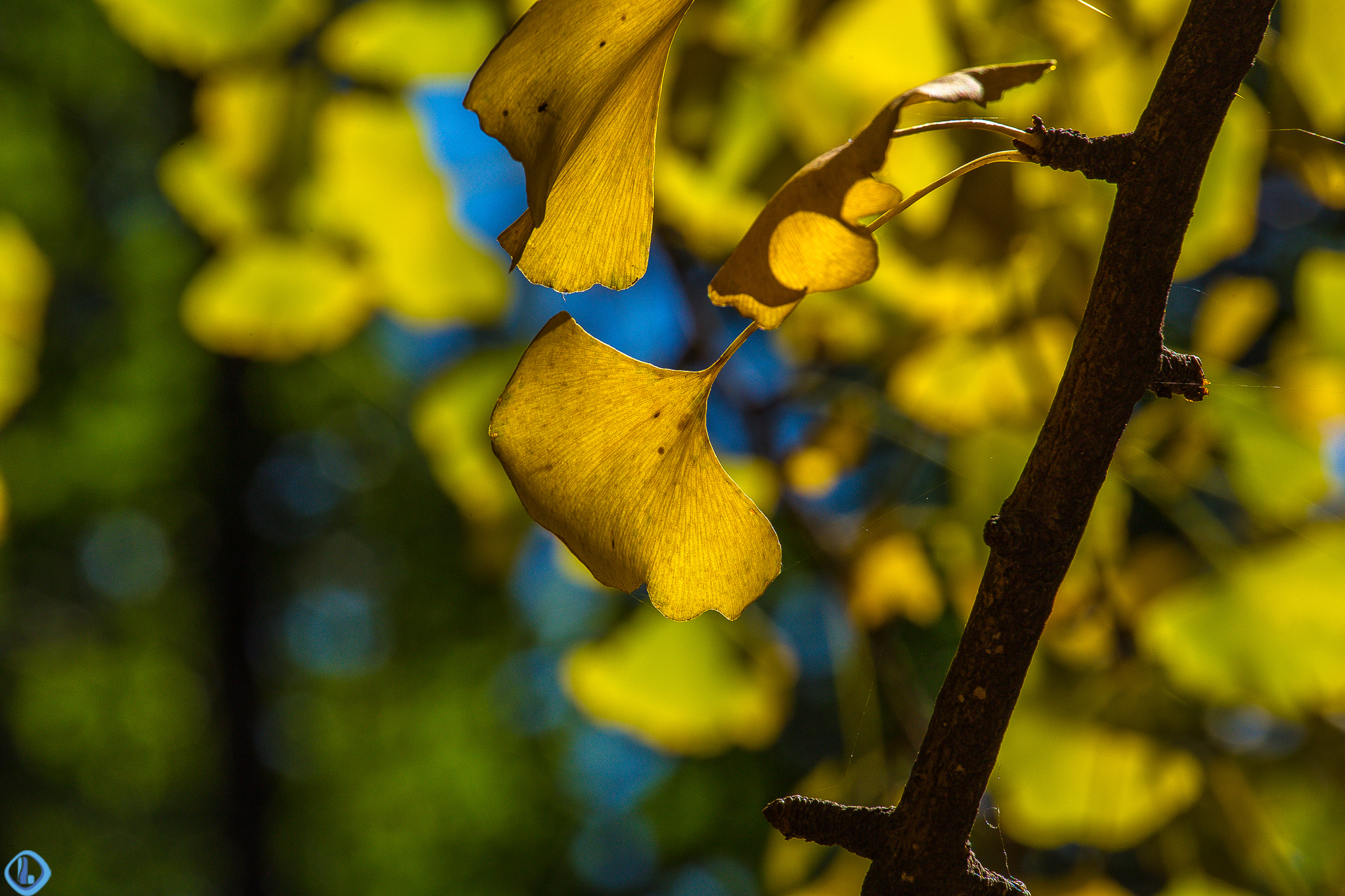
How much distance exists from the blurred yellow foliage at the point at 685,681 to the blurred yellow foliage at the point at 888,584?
0.09 meters

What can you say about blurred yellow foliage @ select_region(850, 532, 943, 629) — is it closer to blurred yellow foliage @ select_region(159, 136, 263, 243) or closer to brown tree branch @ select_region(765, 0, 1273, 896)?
brown tree branch @ select_region(765, 0, 1273, 896)

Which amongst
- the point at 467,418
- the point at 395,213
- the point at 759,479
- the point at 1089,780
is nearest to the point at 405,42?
the point at 395,213

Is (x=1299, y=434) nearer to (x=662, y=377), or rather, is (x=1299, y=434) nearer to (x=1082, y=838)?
(x=1082, y=838)

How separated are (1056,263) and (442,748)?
1.46 m

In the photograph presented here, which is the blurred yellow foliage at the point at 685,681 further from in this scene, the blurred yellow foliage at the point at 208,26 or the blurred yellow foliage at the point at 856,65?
the blurred yellow foliage at the point at 208,26

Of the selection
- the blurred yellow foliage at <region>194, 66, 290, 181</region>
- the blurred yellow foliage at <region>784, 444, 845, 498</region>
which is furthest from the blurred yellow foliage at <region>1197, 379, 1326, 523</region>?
the blurred yellow foliage at <region>194, 66, 290, 181</region>

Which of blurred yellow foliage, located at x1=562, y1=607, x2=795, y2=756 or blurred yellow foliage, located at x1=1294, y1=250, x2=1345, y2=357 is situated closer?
blurred yellow foliage, located at x1=1294, y1=250, x2=1345, y2=357

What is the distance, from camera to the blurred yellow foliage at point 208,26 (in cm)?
49

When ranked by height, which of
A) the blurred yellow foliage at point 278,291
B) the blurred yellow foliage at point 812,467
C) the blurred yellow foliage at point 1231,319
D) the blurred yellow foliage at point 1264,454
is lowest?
the blurred yellow foliage at point 812,467

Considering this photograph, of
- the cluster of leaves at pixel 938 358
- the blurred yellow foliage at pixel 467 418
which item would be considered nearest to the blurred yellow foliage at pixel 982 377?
the cluster of leaves at pixel 938 358

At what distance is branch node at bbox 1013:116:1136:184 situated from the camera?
0.57 feet

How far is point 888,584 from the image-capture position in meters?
0.55

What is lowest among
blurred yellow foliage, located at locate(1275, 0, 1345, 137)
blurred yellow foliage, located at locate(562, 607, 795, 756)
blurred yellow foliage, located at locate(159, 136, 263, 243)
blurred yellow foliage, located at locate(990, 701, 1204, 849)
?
blurred yellow foliage, located at locate(562, 607, 795, 756)

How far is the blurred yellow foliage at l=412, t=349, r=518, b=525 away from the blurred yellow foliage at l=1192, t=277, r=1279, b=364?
432 mm
